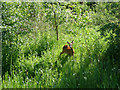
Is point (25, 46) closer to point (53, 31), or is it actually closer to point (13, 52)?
point (13, 52)

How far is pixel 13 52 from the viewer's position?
4.91m

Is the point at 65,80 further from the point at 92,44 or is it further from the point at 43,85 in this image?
the point at 92,44

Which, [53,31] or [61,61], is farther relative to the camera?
[53,31]

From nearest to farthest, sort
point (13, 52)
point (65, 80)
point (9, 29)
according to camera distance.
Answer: point (65, 80) → point (9, 29) → point (13, 52)

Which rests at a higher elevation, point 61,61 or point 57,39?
point 57,39

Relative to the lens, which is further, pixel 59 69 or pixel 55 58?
pixel 55 58

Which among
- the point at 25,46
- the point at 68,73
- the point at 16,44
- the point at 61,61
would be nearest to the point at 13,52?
the point at 16,44

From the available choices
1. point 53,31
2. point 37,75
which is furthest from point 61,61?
point 53,31

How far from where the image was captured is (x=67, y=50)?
15.8ft

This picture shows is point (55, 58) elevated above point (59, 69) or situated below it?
above

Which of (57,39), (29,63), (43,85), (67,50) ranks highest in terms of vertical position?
(57,39)

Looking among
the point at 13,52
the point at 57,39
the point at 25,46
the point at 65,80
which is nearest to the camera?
the point at 65,80

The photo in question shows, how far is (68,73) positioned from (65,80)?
366 millimetres

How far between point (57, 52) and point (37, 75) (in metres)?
1.09
